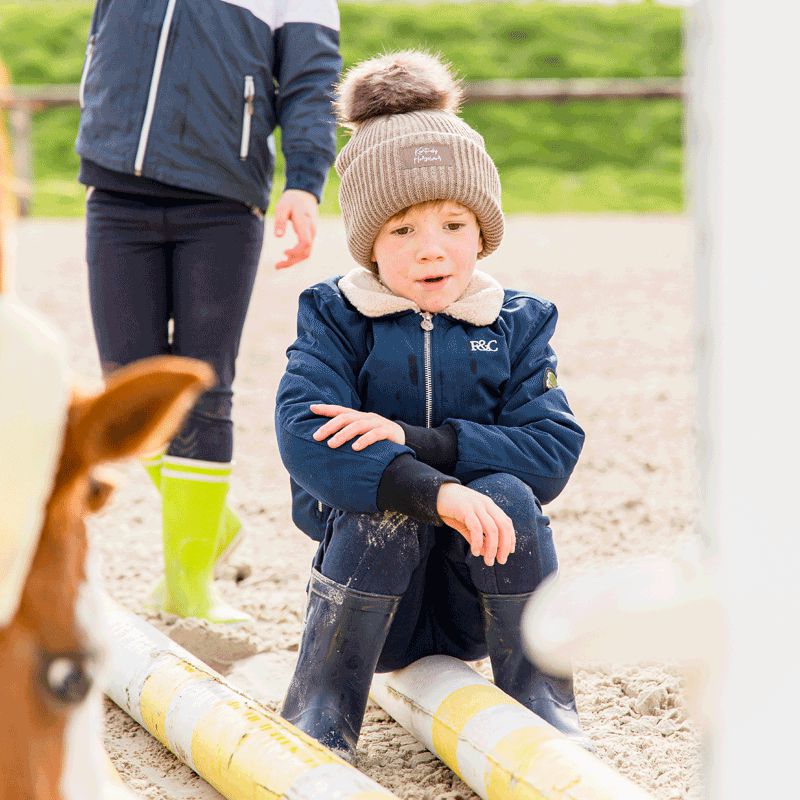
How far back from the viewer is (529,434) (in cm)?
195

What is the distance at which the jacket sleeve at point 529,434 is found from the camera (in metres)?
1.92

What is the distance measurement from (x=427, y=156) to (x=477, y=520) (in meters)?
0.60

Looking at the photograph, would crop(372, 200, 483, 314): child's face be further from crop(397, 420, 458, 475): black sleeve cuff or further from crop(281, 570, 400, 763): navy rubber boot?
crop(281, 570, 400, 763): navy rubber boot

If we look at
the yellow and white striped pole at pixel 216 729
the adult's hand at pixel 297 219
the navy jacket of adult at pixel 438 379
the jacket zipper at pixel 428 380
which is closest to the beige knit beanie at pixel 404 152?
the navy jacket of adult at pixel 438 379

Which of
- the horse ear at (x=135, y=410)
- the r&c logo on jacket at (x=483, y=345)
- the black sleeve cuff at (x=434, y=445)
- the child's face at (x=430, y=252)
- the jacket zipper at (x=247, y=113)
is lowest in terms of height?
the black sleeve cuff at (x=434, y=445)

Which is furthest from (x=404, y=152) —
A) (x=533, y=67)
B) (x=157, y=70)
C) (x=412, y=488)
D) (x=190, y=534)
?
(x=533, y=67)

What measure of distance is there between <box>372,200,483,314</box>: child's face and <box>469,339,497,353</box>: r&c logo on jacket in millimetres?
75

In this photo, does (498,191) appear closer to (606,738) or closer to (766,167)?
(606,738)

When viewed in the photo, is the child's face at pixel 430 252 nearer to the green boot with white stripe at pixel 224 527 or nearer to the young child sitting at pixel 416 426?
the young child sitting at pixel 416 426

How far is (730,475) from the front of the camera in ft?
1.95

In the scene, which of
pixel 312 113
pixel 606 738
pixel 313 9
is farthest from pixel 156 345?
pixel 606 738

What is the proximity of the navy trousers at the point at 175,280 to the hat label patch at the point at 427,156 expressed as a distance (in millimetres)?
553

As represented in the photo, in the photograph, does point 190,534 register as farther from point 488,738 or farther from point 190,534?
point 488,738

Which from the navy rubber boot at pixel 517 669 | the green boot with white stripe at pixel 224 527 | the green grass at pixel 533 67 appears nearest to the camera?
the navy rubber boot at pixel 517 669
